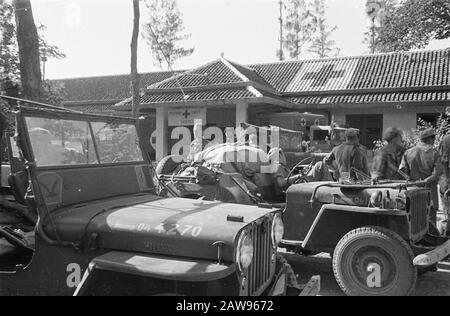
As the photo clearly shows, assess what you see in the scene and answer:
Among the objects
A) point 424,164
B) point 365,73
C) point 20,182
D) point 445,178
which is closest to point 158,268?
point 20,182

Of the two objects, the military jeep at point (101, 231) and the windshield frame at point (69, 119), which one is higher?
the windshield frame at point (69, 119)

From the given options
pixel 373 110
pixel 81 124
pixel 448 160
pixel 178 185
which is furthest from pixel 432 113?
pixel 81 124

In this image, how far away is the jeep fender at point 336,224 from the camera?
4738 mm

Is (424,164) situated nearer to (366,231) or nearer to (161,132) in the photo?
(366,231)

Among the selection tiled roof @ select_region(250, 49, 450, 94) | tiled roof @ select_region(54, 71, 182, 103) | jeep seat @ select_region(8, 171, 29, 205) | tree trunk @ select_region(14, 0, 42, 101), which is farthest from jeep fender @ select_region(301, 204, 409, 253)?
tiled roof @ select_region(54, 71, 182, 103)

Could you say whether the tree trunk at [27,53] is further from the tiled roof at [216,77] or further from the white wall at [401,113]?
the white wall at [401,113]

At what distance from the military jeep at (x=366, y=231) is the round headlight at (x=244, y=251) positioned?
2.19 meters

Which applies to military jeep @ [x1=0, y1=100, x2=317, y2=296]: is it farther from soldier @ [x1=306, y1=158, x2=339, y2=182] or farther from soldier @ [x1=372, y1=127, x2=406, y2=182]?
soldier @ [x1=372, y1=127, x2=406, y2=182]

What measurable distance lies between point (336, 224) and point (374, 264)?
24.3 inches

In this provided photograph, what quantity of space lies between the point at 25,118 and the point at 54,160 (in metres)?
0.35

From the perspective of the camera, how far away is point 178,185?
6.18 metres

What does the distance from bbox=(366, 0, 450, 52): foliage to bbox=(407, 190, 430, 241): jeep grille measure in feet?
47.3

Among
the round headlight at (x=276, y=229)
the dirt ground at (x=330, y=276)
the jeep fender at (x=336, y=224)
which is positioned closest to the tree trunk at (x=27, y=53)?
the dirt ground at (x=330, y=276)
